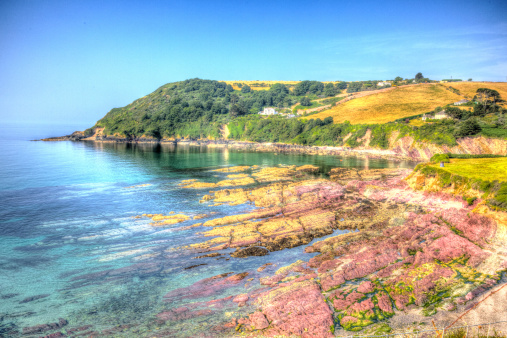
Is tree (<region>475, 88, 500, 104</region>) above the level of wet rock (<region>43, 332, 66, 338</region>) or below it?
above

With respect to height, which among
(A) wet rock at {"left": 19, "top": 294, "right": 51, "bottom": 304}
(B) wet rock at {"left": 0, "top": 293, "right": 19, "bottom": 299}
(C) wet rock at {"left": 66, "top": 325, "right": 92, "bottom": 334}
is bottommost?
(C) wet rock at {"left": 66, "top": 325, "right": 92, "bottom": 334}

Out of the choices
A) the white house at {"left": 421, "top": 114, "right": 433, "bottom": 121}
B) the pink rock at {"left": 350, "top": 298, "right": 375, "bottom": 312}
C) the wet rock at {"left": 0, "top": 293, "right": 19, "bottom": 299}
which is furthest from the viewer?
the white house at {"left": 421, "top": 114, "right": 433, "bottom": 121}

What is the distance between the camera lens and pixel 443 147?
75.6m

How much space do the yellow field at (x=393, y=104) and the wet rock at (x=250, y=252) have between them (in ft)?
315

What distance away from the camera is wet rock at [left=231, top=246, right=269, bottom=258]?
2350 cm

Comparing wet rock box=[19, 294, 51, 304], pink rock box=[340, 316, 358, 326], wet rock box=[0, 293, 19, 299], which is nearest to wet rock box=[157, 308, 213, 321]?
pink rock box=[340, 316, 358, 326]

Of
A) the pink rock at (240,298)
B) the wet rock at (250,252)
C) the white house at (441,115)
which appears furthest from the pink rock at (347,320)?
the white house at (441,115)

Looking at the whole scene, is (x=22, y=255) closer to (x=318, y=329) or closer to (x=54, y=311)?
(x=54, y=311)

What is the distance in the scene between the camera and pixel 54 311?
54.7ft

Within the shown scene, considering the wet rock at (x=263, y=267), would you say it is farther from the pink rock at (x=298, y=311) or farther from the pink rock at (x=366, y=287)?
the pink rock at (x=366, y=287)

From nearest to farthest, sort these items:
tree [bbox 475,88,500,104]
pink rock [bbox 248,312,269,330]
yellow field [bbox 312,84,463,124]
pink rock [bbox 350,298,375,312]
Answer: pink rock [bbox 248,312,269,330]
pink rock [bbox 350,298,375,312]
tree [bbox 475,88,500,104]
yellow field [bbox 312,84,463,124]

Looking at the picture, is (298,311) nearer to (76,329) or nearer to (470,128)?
(76,329)

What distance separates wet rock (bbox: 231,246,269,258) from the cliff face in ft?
233

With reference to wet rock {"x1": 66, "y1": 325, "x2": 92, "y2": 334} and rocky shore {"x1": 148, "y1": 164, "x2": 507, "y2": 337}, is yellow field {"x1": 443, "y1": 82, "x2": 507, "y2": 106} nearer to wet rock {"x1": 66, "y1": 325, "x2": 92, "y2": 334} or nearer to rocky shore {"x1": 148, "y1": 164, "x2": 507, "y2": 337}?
rocky shore {"x1": 148, "y1": 164, "x2": 507, "y2": 337}
